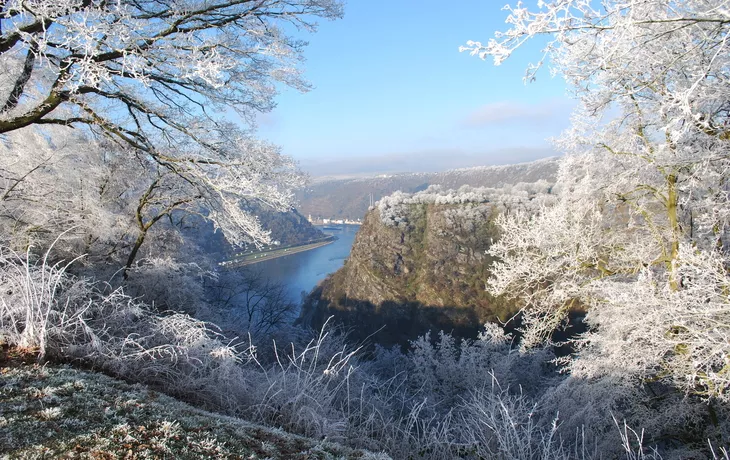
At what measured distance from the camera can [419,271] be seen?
1698 inches

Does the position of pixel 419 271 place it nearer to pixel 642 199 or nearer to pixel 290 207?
pixel 642 199

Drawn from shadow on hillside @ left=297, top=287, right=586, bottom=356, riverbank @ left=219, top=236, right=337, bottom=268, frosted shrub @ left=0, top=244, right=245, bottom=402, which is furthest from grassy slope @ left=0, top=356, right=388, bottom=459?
riverbank @ left=219, top=236, right=337, bottom=268

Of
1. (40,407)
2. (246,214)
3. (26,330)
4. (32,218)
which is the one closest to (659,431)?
(246,214)

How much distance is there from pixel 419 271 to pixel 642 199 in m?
37.8

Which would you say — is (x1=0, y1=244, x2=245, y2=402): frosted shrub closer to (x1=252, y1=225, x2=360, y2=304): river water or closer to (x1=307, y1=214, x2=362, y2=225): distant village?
(x1=252, y1=225, x2=360, y2=304): river water

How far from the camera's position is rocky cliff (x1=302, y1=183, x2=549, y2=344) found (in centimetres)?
3622

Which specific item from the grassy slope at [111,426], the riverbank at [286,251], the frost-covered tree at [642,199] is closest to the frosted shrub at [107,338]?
the grassy slope at [111,426]

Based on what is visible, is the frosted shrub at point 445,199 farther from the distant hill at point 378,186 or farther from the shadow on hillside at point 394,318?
the distant hill at point 378,186

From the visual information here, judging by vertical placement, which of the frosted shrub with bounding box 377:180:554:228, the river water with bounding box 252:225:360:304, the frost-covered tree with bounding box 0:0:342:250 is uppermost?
the frost-covered tree with bounding box 0:0:342:250

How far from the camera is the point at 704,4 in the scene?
123 inches

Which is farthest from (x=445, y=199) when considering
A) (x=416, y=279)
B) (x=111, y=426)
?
(x=111, y=426)

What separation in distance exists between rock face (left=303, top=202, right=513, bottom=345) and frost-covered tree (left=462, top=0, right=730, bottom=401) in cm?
2895

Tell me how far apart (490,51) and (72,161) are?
9.06 metres

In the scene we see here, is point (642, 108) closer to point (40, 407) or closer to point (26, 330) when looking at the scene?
point (40, 407)
